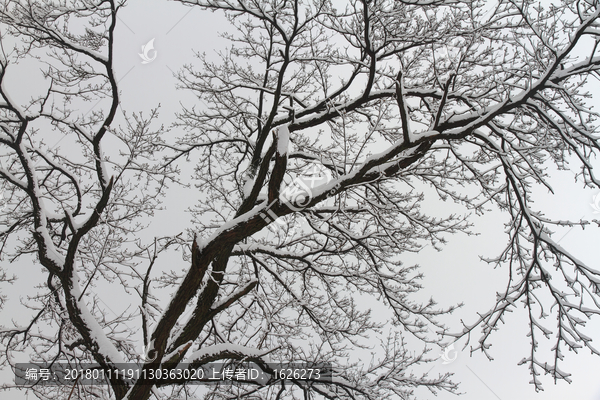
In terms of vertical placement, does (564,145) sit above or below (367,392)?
above

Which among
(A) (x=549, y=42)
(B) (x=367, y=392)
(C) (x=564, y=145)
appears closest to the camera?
(A) (x=549, y=42)

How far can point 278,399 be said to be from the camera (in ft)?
15.3

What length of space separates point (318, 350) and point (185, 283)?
2.31 meters

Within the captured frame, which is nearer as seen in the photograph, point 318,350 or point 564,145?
point 564,145

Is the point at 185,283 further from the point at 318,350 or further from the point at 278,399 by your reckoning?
the point at 318,350

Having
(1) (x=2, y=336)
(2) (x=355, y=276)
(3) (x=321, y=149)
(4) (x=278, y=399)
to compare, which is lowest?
(4) (x=278, y=399)

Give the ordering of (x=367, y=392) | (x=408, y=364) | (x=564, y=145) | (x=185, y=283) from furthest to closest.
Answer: (x=408, y=364), (x=367, y=392), (x=185, y=283), (x=564, y=145)

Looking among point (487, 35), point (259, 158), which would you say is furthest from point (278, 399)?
point (487, 35)
